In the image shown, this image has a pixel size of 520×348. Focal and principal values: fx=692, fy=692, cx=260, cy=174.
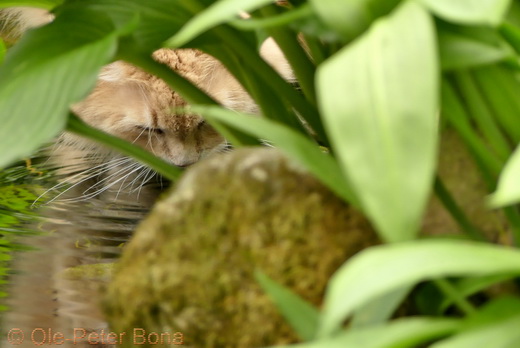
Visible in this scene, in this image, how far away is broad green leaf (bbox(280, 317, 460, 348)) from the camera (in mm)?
431

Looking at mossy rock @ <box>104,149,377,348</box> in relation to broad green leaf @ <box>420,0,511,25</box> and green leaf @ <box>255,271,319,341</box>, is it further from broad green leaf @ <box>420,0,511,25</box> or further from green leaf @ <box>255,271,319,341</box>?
broad green leaf @ <box>420,0,511,25</box>

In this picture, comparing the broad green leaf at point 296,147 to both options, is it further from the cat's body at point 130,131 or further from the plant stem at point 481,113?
the cat's body at point 130,131

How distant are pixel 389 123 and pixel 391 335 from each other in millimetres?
133

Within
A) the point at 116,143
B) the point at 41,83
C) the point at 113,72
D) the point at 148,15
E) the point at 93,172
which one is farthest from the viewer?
the point at 93,172

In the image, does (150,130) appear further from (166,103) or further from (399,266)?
(399,266)

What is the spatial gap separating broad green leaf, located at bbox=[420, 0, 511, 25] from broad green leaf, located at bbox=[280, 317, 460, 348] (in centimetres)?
19

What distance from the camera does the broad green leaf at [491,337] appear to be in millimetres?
422

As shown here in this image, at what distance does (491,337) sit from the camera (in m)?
0.43

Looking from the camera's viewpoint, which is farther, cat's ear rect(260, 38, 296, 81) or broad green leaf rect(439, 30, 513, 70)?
cat's ear rect(260, 38, 296, 81)

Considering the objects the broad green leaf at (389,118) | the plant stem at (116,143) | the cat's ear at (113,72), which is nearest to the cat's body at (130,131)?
the cat's ear at (113,72)

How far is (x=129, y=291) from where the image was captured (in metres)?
0.62

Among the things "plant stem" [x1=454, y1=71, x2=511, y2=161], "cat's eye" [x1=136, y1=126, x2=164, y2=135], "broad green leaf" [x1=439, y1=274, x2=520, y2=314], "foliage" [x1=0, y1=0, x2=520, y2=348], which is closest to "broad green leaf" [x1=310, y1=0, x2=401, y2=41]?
"foliage" [x1=0, y1=0, x2=520, y2=348]

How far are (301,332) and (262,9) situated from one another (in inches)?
20.0

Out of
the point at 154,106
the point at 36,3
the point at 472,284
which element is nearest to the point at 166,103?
the point at 154,106
